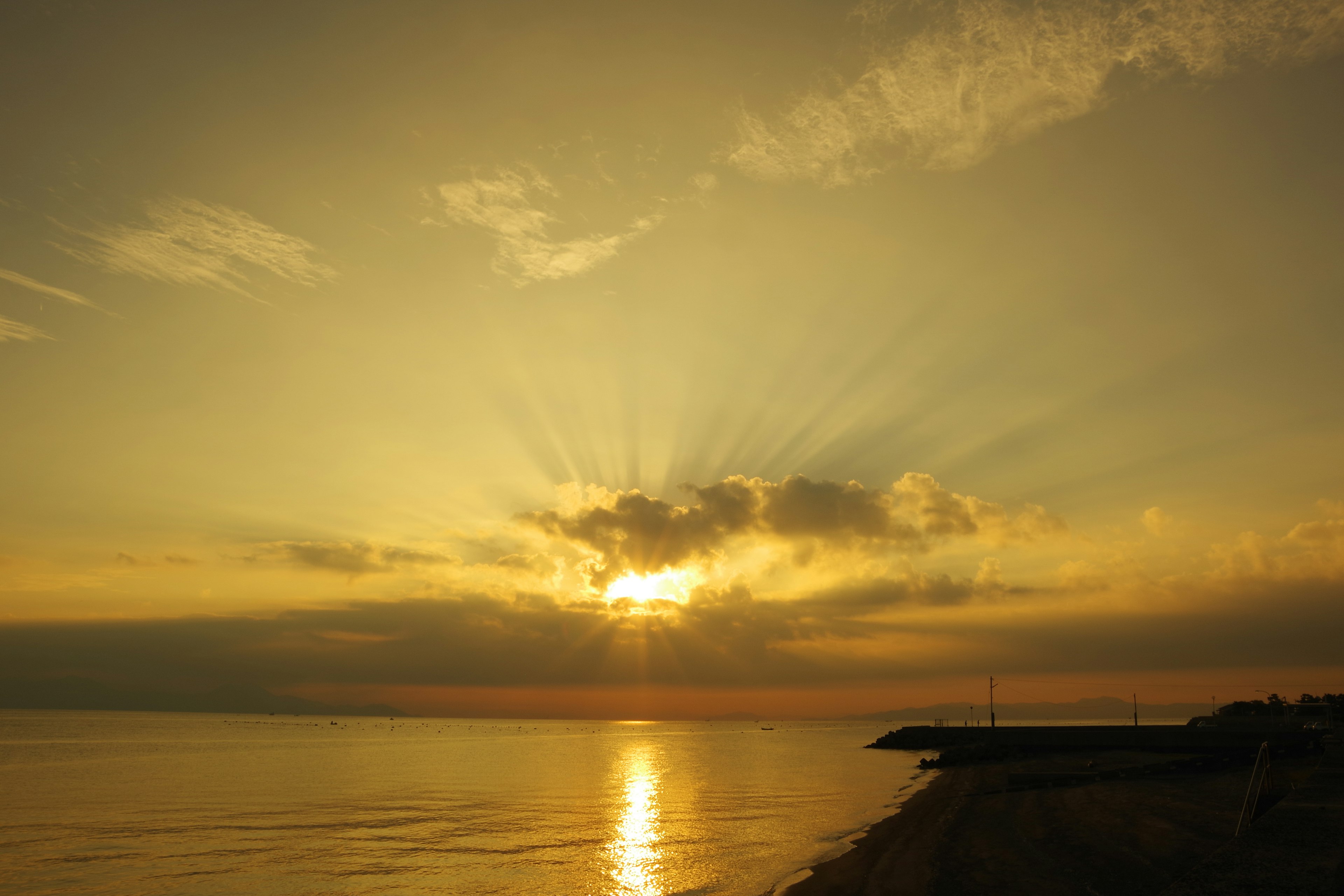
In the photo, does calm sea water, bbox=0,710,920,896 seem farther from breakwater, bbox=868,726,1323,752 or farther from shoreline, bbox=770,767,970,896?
breakwater, bbox=868,726,1323,752

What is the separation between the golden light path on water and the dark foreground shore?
5756 mm

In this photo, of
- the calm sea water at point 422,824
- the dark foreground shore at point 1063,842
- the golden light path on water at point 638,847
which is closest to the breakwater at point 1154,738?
the calm sea water at point 422,824

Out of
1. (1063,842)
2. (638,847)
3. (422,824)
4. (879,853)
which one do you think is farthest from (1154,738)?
(422,824)

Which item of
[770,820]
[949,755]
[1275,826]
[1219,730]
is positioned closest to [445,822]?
[770,820]

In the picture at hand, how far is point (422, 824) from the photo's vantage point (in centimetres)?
4403

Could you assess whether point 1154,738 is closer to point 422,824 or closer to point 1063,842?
point 1063,842

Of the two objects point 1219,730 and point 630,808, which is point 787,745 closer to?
point 1219,730

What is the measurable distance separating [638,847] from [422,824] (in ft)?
49.5

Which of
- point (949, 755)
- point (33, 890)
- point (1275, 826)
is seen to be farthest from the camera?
point (949, 755)

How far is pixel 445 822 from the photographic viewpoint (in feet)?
147

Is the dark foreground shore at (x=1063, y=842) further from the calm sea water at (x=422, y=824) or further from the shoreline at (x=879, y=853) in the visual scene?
the calm sea water at (x=422, y=824)

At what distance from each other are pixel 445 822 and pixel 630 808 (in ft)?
42.3

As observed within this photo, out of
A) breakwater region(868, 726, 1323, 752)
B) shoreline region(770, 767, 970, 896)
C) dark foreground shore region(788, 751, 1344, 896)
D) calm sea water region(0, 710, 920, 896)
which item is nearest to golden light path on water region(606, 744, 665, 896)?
calm sea water region(0, 710, 920, 896)

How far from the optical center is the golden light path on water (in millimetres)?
28125
